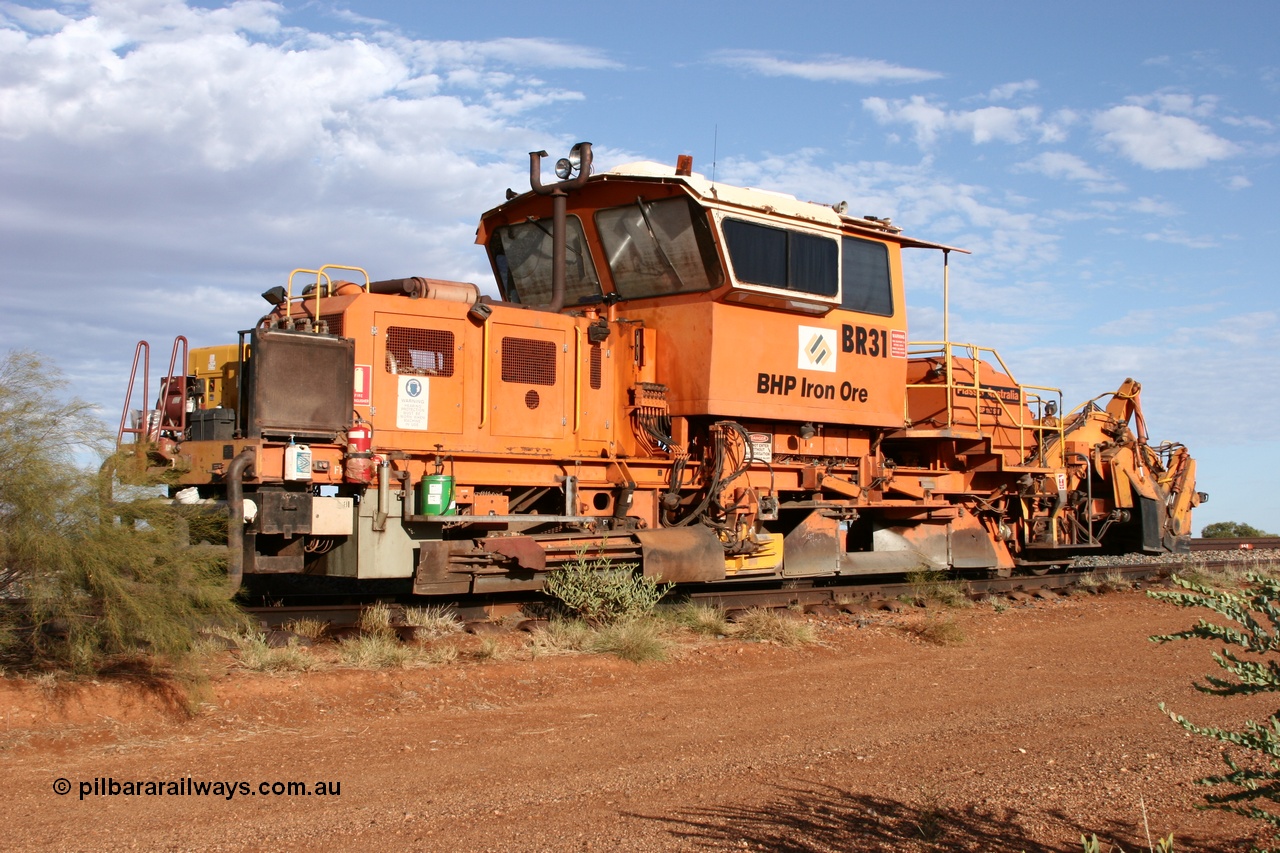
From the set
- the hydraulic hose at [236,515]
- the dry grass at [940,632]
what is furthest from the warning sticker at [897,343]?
the hydraulic hose at [236,515]

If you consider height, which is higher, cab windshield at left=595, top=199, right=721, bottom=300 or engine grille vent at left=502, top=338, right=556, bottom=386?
cab windshield at left=595, top=199, right=721, bottom=300

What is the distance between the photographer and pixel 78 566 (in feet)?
22.3

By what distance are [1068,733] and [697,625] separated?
4.26 metres

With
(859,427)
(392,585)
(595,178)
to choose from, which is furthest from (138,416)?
(859,427)

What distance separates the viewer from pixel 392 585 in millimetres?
11180

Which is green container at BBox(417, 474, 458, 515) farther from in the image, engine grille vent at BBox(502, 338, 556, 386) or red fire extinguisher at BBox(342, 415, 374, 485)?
engine grille vent at BBox(502, 338, 556, 386)

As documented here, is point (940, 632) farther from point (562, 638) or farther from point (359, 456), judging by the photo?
point (359, 456)

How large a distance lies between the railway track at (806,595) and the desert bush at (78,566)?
2.06 m

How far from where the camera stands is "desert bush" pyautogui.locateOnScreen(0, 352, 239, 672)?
6770 millimetres

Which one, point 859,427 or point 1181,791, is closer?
point 1181,791

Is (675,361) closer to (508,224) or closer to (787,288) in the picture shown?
(787,288)

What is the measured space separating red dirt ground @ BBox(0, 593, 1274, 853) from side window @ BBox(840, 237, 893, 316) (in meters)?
4.57

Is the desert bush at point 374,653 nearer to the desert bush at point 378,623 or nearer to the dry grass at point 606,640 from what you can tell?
the desert bush at point 378,623

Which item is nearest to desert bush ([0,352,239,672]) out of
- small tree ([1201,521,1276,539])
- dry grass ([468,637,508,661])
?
dry grass ([468,637,508,661])
